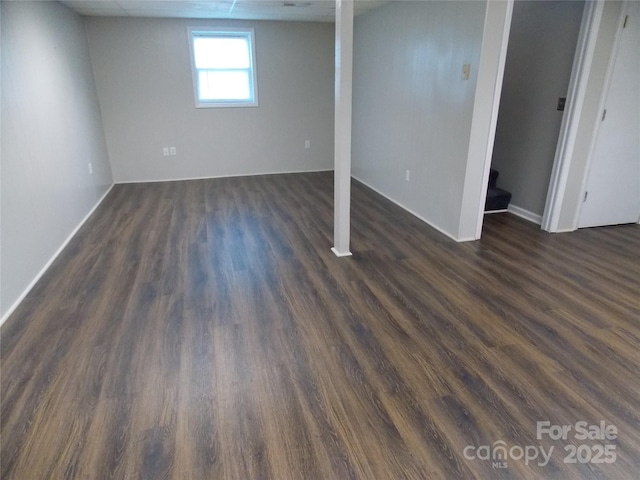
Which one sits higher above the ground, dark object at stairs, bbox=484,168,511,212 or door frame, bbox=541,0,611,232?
door frame, bbox=541,0,611,232

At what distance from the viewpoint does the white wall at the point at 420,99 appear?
10.8 feet

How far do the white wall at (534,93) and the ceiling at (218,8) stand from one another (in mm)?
1713

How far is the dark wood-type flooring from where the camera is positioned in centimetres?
149

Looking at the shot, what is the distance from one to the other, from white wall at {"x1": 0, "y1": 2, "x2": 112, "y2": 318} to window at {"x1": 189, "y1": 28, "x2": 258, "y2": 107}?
4.97ft

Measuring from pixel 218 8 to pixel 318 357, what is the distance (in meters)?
4.58

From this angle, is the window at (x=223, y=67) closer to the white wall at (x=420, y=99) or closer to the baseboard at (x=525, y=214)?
the white wall at (x=420, y=99)

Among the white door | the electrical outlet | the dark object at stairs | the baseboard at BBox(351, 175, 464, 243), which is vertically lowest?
the baseboard at BBox(351, 175, 464, 243)

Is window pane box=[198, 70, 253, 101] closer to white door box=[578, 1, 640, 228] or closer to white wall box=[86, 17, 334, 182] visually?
white wall box=[86, 17, 334, 182]

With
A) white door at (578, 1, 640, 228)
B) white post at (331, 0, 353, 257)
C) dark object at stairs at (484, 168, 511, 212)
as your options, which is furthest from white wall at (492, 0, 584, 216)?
white post at (331, 0, 353, 257)

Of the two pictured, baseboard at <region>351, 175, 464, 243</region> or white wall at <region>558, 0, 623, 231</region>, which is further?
baseboard at <region>351, 175, 464, 243</region>

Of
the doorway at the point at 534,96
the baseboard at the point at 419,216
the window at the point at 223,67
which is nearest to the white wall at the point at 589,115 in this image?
the doorway at the point at 534,96

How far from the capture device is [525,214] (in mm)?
4125

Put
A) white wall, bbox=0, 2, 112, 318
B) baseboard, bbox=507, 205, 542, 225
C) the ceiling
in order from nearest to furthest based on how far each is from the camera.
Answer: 1. white wall, bbox=0, 2, 112, 318
2. baseboard, bbox=507, 205, 542, 225
3. the ceiling

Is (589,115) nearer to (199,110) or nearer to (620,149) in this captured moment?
(620,149)
